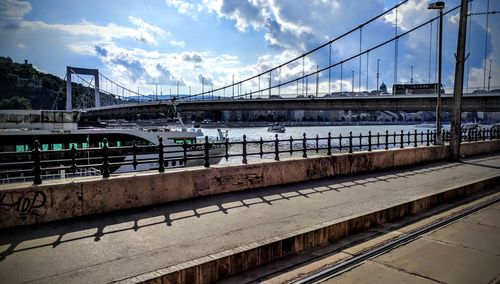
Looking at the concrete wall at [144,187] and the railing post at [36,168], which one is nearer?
the concrete wall at [144,187]

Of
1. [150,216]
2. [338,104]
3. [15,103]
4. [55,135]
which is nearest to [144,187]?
[150,216]

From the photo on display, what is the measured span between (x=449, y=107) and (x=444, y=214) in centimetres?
4052

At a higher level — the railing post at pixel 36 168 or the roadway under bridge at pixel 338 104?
the roadway under bridge at pixel 338 104

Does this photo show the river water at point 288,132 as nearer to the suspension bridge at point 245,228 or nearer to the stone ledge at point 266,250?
the suspension bridge at point 245,228

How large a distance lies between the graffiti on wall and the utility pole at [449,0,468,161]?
57.6 feet

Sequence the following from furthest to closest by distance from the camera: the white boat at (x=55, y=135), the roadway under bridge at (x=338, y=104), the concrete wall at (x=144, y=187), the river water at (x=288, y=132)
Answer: the river water at (x=288, y=132) → the roadway under bridge at (x=338, y=104) → the white boat at (x=55, y=135) → the concrete wall at (x=144, y=187)

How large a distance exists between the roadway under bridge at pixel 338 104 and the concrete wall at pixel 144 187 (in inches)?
1404

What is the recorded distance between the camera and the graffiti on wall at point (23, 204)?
7.07 metres

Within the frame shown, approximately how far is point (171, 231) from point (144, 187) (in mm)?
2044

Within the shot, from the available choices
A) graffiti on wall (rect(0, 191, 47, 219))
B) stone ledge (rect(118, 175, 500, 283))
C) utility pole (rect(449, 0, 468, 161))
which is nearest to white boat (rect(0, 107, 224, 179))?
utility pole (rect(449, 0, 468, 161))

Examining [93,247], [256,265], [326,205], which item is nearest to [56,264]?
[93,247]

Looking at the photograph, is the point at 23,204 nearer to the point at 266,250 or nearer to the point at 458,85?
the point at 266,250

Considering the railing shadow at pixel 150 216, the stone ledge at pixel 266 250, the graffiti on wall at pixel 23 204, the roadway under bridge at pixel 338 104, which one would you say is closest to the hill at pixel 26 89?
the roadway under bridge at pixel 338 104

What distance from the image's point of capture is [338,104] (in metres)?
53.1
